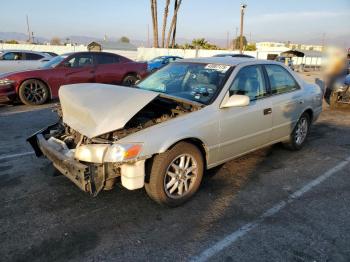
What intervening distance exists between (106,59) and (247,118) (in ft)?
24.8

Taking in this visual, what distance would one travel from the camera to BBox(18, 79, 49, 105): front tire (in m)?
9.21

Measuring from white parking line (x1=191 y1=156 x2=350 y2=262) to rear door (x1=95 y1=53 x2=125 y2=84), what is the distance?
763 centimetres

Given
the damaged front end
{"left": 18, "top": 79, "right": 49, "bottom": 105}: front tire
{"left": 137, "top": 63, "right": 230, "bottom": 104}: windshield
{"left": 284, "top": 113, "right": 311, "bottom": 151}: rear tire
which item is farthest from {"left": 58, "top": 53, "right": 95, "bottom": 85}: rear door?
{"left": 284, "top": 113, "right": 311, "bottom": 151}: rear tire

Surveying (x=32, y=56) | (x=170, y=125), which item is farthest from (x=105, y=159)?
(x=32, y=56)

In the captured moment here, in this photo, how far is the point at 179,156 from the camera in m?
A: 3.49

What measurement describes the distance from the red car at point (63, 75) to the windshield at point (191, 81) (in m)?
5.58

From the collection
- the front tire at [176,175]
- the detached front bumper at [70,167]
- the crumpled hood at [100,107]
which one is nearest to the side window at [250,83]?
the front tire at [176,175]

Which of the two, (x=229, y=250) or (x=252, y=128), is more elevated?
(x=252, y=128)

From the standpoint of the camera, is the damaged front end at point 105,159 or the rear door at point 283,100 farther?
the rear door at point 283,100

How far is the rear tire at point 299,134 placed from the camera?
5.48m

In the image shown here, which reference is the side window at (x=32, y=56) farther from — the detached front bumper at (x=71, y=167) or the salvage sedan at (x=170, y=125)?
the detached front bumper at (x=71, y=167)

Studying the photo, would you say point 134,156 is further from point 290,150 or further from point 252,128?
point 290,150

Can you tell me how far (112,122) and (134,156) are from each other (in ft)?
1.32

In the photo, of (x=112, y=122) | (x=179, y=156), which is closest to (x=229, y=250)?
(x=179, y=156)
